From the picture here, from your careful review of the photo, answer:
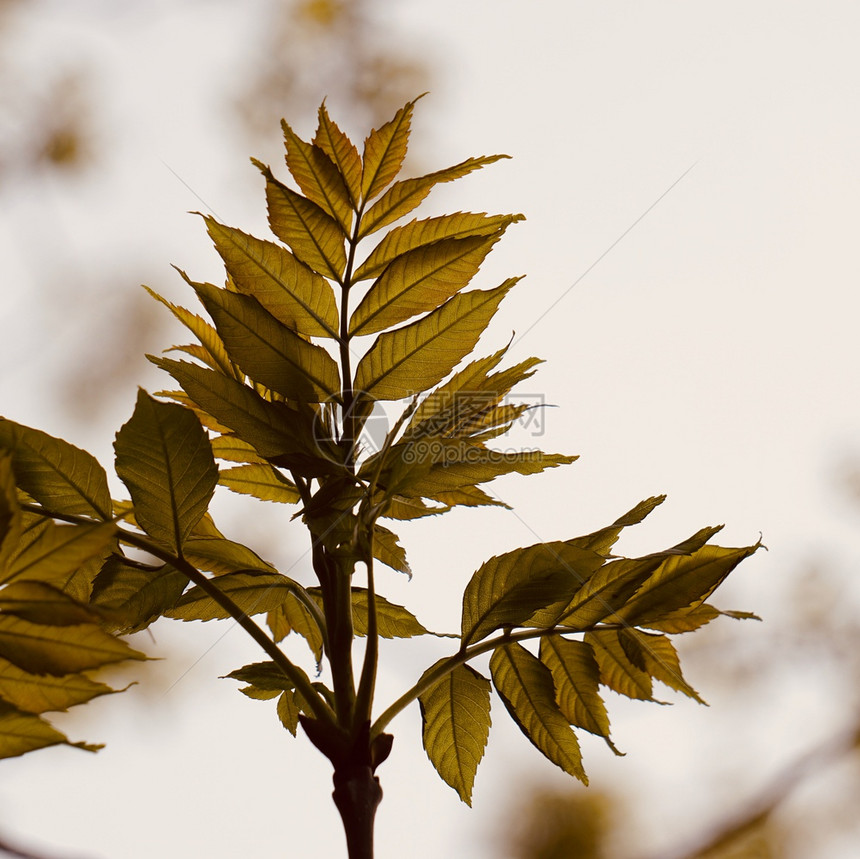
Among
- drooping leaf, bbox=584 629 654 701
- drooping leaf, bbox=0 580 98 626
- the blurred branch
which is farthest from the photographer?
the blurred branch

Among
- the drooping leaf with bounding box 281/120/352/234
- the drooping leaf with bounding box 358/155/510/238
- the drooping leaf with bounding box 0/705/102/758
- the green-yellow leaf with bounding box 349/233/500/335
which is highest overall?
the drooping leaf with bounding box 281/120/352/234

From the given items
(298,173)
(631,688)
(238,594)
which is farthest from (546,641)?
(298,173)

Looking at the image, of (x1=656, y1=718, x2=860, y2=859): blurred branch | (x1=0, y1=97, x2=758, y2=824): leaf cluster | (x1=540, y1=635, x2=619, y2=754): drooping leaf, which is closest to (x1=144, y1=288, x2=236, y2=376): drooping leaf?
(x1=0, y1=97, x2=758, y2=824): leaf cluster

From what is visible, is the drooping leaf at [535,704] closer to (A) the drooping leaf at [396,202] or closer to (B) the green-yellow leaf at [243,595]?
(B) the green-yellow leaf at [243,595]

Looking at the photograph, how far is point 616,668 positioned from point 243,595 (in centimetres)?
18

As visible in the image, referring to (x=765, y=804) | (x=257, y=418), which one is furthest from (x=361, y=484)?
(x=765, y=804)

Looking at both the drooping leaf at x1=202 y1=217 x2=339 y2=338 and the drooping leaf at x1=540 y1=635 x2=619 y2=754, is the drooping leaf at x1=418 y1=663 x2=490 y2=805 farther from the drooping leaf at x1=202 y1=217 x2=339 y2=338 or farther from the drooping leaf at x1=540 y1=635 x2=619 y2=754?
the drooping leaf at x1=202 y1=217 x2=339 y2=338

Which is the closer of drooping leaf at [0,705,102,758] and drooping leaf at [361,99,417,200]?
drooping leaf at [0,705,102,758]

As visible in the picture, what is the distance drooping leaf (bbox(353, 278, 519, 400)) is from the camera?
349 millimetres

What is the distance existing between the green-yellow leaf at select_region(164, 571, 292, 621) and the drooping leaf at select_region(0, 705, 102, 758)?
9 cm

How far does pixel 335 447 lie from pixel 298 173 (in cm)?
13

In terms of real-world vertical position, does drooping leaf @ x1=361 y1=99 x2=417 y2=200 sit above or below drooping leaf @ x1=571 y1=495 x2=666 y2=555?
above

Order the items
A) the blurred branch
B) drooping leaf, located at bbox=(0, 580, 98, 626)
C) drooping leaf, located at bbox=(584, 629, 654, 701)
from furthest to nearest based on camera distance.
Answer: the blurred branch
drooping leaf, located at bbox=(584, 629, 654, 701)
drooping leaf, located at bbox=(0, 580, 98, 626)

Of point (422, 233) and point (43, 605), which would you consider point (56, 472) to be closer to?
point (43, 605)
